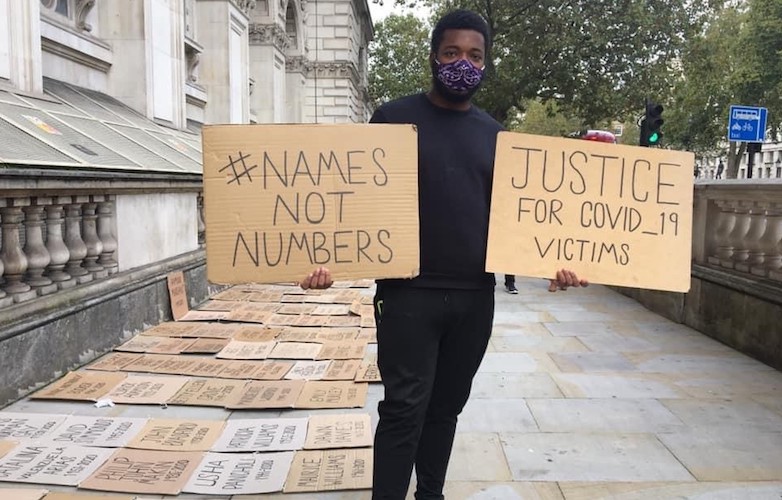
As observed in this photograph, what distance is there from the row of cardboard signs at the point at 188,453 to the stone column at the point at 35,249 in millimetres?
1181

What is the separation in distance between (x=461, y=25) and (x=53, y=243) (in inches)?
163

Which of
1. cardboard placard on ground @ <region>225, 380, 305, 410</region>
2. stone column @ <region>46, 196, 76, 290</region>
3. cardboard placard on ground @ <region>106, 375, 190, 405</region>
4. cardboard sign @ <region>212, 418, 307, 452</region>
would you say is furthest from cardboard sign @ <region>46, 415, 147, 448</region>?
stone column @ <region>46, 196, 76, 290</region>

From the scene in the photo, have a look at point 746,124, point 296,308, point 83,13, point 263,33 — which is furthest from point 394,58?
point 296,308

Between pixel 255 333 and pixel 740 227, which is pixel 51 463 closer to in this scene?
pixel 255 333

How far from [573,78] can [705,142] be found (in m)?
23.4

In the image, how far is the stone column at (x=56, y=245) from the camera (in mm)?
5418

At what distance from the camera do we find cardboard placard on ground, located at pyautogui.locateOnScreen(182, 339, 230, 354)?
6.15 m

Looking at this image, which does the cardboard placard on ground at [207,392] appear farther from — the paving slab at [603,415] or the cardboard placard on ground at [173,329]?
the paving slab at [603,415]

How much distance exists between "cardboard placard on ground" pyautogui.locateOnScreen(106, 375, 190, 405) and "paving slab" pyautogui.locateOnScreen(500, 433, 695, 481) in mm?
2376

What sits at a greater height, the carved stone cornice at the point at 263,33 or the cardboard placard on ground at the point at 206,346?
the carved stone cornice at the point at 263,33

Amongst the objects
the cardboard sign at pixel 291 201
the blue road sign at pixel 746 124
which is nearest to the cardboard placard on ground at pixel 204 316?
the cardboard sign at pixel 291 201

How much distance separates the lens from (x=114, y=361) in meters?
5.69

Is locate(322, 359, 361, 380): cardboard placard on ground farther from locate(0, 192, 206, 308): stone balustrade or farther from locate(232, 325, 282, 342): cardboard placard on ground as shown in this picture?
locate(0, 192, 206, 308): stone balustrade

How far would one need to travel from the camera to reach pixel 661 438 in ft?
13.8
